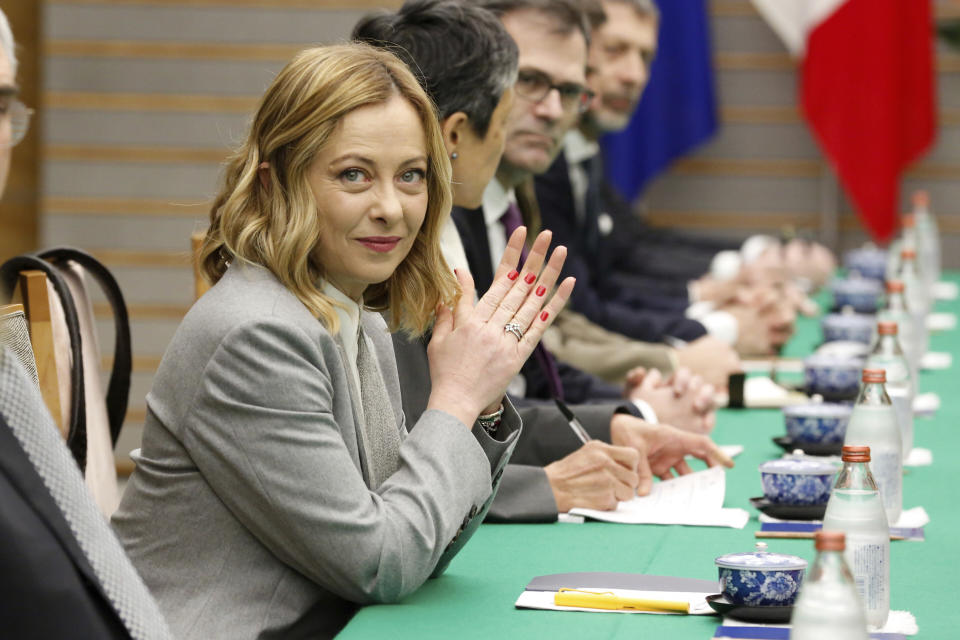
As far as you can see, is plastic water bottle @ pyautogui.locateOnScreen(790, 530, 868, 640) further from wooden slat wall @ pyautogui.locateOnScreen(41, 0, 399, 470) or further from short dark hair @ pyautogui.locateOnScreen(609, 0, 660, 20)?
wooden slat wall @ pyautogui.locateOnScreen(41, 0, 399, 470)

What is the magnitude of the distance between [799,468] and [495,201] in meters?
1.02

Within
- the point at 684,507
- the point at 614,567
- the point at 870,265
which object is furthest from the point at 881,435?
the point at 870,265

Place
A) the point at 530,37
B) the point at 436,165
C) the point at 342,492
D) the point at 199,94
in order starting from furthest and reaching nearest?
the point at 199,94 < the point at 530,37 < the point at 436,165 < the point at 342,492

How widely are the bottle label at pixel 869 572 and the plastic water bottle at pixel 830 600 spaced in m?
0.33

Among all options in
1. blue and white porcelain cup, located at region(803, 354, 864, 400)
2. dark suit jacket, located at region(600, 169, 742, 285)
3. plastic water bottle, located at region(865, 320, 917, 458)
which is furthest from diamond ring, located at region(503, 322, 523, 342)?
dark suit jacket, located at region(600, 169, 742, 285)

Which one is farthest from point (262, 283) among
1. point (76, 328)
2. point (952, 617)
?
point (952, 617)

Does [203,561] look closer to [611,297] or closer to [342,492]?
[342,492]

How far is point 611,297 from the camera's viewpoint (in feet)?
15.7

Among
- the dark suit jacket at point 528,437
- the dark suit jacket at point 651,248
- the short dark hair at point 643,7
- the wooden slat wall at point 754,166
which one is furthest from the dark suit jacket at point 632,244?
the dark suit jacket at point 528,437

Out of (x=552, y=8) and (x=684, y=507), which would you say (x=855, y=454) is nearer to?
(x=684, y=507)

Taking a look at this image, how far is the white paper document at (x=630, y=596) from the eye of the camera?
1.51 metres

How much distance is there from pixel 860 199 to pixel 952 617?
5.43 meters

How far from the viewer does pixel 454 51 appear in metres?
2.27

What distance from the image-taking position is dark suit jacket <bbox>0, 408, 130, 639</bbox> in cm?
116
